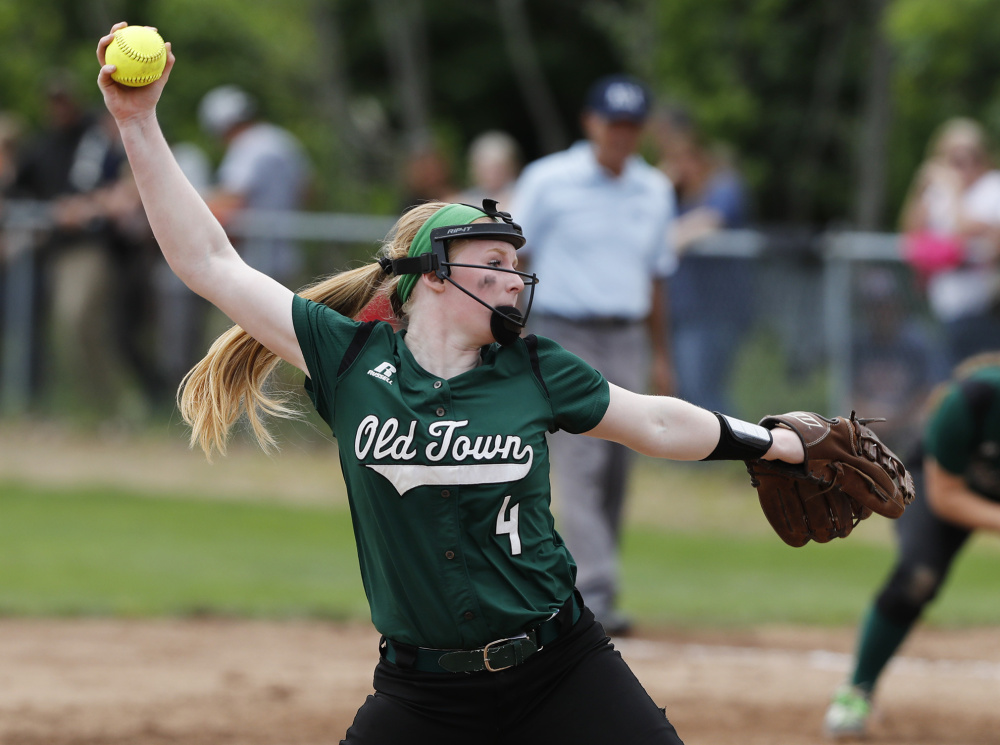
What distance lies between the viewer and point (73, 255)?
40.4 ft

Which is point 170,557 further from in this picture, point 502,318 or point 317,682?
point 502,318

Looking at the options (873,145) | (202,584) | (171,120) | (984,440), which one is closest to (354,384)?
(984,440)

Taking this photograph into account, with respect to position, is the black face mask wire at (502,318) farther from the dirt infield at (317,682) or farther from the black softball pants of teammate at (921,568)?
the black softball pants of teammate at (921,568)

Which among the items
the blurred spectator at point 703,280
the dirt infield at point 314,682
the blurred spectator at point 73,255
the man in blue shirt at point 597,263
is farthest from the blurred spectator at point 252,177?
the man in blue shirt at point 597,263

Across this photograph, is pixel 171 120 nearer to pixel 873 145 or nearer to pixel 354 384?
pixel 873 145

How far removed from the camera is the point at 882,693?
6.30m

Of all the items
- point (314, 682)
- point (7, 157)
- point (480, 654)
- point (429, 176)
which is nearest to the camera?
point (480, 654)

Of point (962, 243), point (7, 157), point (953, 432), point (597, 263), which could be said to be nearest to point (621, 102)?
point (597, 263)

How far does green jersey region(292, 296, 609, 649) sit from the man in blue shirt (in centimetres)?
364

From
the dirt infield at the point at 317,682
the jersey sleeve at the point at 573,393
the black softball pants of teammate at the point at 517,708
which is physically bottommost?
the dirt infield at the point at 317,682

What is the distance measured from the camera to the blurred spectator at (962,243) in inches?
390

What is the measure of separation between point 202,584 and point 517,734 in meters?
5.50

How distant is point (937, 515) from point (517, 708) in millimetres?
2697

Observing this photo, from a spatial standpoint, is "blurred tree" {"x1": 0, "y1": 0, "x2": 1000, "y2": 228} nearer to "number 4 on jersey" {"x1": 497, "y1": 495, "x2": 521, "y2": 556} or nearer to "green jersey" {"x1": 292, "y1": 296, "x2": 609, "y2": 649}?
"green jersey" {"x1": 292, "y1": 296, "x2": 609, "y2": 649}
